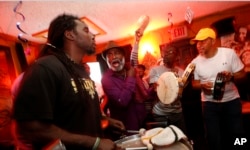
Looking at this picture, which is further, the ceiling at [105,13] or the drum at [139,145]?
the ceiling at [105,13]

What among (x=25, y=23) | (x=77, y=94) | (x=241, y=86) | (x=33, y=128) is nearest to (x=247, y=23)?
(x=241, y=86)

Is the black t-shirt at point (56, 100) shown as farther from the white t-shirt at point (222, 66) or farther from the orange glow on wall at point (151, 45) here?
the orange glow on wall at point (151, 45)

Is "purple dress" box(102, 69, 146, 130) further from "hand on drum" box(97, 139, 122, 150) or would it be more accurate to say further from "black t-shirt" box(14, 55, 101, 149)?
"hand on drum" box(97, 139, 122, 150)

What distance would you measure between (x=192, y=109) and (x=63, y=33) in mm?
1589

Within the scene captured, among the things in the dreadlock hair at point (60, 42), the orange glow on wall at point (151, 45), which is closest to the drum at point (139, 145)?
the dreadlock hair at point (60, 42)

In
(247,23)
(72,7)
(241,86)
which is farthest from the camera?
(247,23)

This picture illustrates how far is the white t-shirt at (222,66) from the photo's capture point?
1.56m

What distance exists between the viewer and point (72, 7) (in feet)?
5.68

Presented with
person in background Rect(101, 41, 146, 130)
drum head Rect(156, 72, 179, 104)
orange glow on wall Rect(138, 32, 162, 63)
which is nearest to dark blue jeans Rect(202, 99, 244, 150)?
drum head Rect(156, 72, 179, 104)

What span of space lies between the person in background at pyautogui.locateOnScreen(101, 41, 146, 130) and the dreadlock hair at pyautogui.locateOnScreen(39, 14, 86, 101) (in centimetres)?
53

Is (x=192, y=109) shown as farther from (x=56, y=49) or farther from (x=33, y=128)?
(x=33, y=128)

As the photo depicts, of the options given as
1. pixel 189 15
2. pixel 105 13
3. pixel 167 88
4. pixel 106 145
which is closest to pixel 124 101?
pixel 167 88

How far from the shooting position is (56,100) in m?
0.74

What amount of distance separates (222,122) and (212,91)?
0.25 meters
